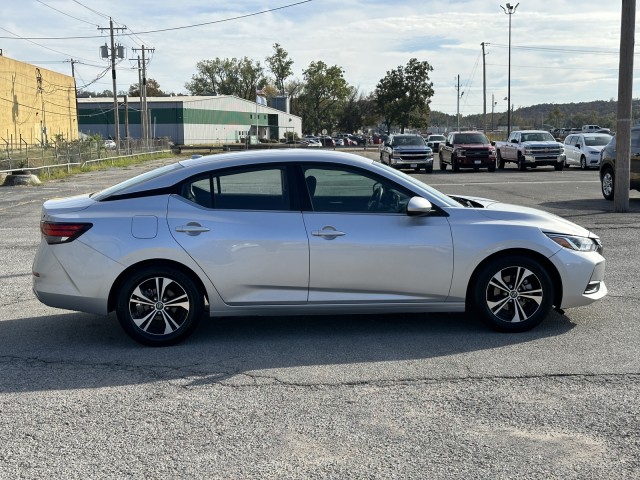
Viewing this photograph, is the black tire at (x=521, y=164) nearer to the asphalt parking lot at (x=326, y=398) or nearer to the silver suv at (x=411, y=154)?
the silver suv at (x=411, y=154)

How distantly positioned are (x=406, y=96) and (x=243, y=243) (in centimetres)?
8854

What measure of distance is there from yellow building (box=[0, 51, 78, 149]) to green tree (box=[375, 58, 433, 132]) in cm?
3907

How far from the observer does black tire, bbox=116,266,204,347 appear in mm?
5887

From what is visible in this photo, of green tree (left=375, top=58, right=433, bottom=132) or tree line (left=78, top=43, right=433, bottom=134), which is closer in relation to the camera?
green tree (left=375, top=58, right=433, bottom=132)

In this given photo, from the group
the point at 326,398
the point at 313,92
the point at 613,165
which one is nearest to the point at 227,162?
the point at 326,398

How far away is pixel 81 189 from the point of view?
80.6 feet

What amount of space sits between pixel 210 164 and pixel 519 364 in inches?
119

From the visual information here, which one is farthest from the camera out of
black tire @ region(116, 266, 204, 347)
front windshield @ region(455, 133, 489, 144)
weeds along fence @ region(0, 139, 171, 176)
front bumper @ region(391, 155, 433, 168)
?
front windshield @ region(455, 133, 489, 144)

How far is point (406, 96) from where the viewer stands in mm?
91750

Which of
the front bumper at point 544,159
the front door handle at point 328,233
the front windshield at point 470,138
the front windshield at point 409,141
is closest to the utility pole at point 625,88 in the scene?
the front door handle at point 328,233

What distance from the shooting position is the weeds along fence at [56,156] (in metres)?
30.8

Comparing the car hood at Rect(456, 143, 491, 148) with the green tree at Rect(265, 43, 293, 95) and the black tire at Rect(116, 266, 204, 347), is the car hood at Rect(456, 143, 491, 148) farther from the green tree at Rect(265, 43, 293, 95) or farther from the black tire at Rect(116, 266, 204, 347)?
the green tree at Rect(265, 43, 293, 95)

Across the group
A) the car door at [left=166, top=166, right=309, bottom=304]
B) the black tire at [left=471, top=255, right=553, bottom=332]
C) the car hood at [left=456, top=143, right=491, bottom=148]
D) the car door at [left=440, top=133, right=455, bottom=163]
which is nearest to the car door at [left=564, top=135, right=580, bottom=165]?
the car hood at [left=456, top=143, right=491, bottom=148]

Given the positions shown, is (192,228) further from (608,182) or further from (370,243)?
(608,182)
